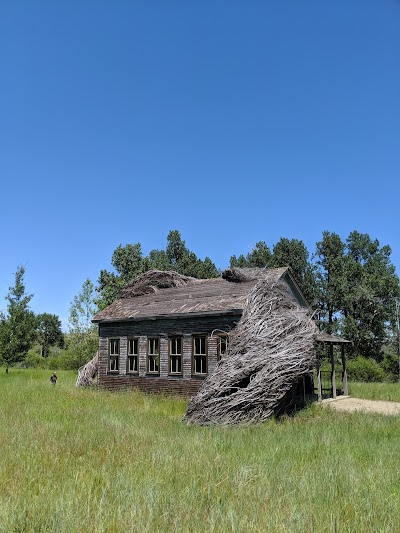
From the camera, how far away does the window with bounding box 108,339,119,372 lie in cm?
2425

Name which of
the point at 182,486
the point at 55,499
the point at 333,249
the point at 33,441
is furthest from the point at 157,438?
the point at 333,249

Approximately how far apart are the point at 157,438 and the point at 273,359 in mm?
5548

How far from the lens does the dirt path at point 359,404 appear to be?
17.1 m

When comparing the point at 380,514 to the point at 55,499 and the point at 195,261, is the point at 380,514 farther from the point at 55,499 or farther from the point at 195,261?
the point at 195,261

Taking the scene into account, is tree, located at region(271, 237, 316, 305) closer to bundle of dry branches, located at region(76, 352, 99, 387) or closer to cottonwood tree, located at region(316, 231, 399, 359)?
cottonwood tree, located at region(316, 231, 399, 359)

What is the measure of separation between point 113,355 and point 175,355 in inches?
195

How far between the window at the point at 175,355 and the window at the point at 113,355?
426 centimetres

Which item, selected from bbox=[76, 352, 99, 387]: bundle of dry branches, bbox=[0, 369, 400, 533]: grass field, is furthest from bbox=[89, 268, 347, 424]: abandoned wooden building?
bbox=[0, 369, 400, 533]: grass field

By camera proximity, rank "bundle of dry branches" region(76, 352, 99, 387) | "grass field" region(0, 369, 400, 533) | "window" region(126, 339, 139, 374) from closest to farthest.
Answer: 1. "grass field" region(0, 369, 400, 533)
2. "window" region(126, 339, 139, 374)
3. "bundle of dry branches" region(76, 352, 99, 387)

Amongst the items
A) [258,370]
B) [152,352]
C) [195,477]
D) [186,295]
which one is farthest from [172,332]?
[195,477]

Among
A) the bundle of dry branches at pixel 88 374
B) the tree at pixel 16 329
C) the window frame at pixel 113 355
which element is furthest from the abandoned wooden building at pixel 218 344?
the tree at pixel 16 329

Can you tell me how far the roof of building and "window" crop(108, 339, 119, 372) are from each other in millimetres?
1259

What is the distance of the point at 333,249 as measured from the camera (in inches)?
1953

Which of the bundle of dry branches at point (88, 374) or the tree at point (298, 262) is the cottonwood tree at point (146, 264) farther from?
the bundle of dry branches at point (88, 374)
